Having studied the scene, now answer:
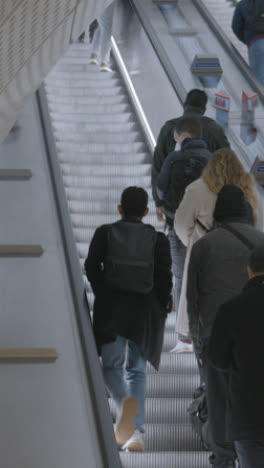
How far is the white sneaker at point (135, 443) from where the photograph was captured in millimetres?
4012

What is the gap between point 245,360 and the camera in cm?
293

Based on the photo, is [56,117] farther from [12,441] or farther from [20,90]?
[20,90]

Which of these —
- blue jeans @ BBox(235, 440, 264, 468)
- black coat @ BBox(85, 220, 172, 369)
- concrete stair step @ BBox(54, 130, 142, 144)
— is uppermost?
concrete stair step @ BBox(54, 130, 142, 144)

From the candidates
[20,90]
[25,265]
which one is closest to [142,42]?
[25,265]

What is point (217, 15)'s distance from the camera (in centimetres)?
1290

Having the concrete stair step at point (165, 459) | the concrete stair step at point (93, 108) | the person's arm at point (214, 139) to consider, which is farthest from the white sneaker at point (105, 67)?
the concrete stair step at point (165, 459)

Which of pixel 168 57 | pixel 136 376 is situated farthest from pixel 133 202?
pixel 168 57

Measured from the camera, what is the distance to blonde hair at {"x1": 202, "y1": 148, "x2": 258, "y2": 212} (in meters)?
4.17

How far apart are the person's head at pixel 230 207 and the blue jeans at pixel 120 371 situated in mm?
859

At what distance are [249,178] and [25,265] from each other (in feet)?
5.14

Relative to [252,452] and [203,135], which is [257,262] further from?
[203,135]

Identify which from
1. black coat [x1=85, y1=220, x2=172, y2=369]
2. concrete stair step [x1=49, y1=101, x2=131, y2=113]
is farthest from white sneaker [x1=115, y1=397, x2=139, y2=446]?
→ concrete stair step [x1=49, y1=101, x2=131, y2=113]

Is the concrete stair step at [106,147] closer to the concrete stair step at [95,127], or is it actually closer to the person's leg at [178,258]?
the concrete stair step at [95,127]

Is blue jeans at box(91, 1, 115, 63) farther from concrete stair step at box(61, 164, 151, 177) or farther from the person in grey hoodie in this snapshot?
the person in grey hoodie
